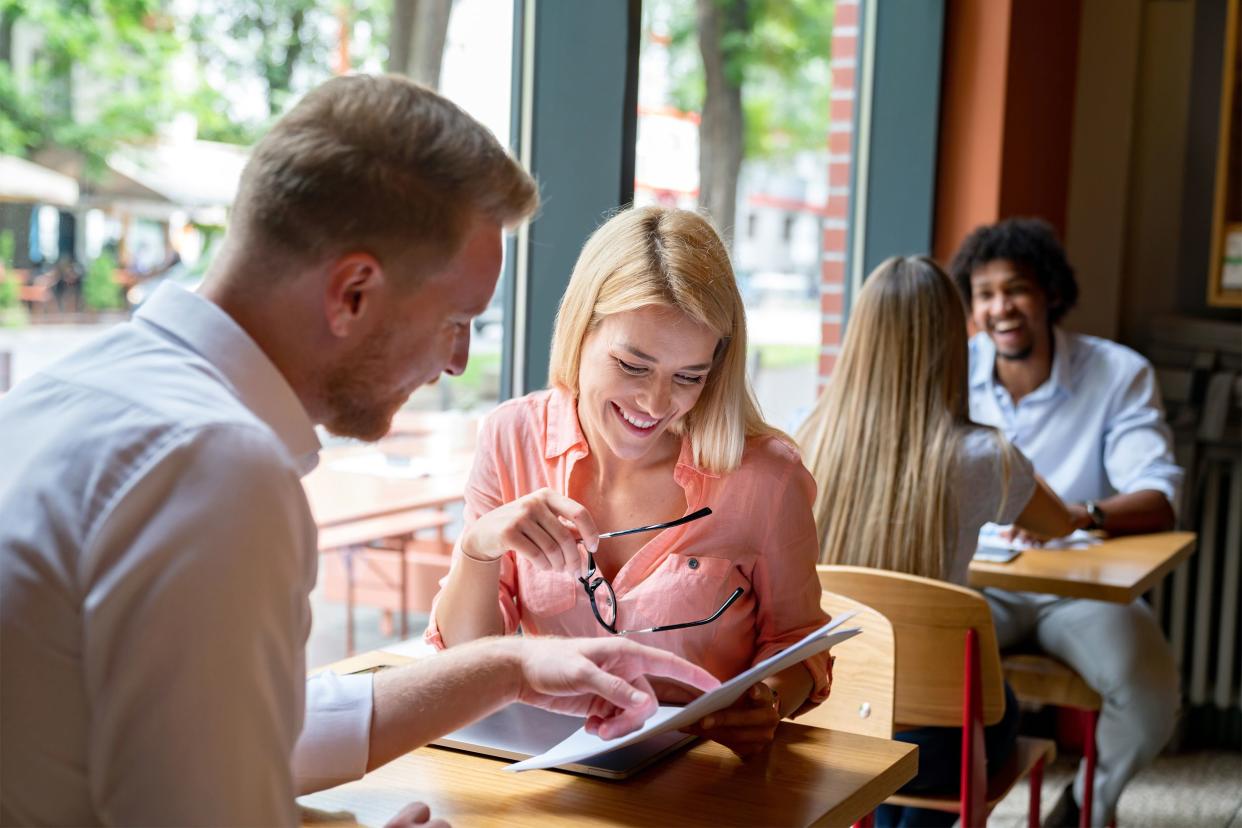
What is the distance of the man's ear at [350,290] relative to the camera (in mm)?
964

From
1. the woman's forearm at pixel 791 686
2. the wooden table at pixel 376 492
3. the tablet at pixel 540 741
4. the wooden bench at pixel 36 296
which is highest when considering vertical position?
the wooden bench at pixel 36 296

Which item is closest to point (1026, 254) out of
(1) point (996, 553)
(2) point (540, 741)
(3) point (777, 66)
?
(1) point (996, 553)

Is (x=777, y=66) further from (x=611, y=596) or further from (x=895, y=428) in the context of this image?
(x=611, y=596)

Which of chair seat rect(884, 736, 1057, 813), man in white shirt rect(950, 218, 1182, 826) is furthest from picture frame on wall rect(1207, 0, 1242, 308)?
chair seat rect(884, 736, 1057, 813)

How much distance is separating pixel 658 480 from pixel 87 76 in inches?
82.6

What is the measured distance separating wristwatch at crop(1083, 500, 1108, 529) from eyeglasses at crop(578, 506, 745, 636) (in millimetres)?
1659

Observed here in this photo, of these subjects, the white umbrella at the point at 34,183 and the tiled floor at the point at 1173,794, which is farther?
the tiled floor at the point at 1173,794

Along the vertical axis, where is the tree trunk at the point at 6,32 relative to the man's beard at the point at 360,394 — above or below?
above

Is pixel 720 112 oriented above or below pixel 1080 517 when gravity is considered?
above

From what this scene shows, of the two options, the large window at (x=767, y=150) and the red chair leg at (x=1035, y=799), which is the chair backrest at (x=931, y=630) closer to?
the large window at (x=767, y=150)

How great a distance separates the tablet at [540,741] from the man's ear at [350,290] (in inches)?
20.3

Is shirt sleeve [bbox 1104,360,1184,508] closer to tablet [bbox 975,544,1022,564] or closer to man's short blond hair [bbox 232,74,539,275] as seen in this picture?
tablet [bbox 975,544,1022,564]

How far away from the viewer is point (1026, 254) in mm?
3506

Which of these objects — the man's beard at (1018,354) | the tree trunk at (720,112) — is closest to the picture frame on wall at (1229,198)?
the man's beard at (1018,354)
